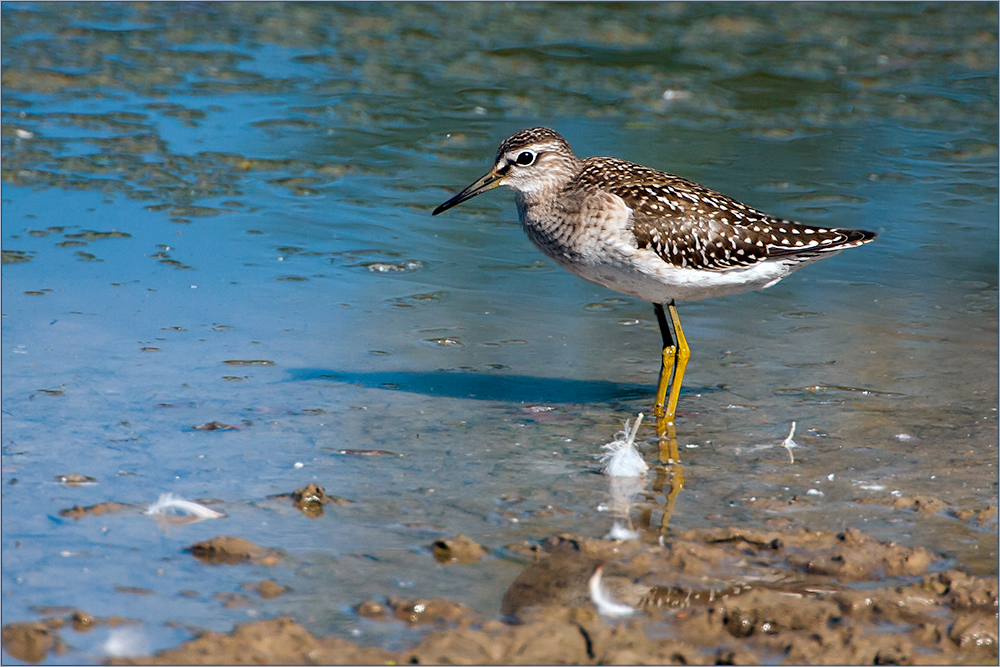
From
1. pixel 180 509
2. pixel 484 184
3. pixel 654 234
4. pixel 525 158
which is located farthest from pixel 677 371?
pixel 180 509

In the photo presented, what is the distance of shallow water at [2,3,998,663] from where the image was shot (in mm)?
4922

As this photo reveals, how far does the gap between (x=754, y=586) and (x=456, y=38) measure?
10.8m

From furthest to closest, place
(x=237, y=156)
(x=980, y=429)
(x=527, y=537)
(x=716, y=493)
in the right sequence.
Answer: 1. (x=237, y=156)
2. (x=980, y=429)
3. (x=716, y=493)
4. (x=527, y=537)

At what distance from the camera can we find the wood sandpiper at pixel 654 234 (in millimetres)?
6285

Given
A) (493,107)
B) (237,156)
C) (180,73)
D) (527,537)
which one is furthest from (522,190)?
(180,73)

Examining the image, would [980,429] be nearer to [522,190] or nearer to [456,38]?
[522,190]

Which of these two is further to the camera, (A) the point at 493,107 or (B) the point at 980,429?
(A) the point at 493,107

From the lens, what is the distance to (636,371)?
23.2 ft

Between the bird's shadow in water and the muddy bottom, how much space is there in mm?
1819

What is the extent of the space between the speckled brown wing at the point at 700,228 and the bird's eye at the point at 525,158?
305mm

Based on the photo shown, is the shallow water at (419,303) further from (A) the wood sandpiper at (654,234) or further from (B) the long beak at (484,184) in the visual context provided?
(B) the long beak at (484,184)

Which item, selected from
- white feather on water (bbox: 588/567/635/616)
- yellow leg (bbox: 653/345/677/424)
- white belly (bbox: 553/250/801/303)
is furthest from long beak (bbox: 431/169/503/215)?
white feather on water (bbox: 588/567/635/616)

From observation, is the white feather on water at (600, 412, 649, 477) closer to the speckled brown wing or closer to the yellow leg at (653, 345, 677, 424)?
the yellow leg at (653, 345, 677, 424)

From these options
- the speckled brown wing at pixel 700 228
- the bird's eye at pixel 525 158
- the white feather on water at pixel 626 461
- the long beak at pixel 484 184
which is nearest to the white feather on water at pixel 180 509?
the white feather on water at pixel 626 461
